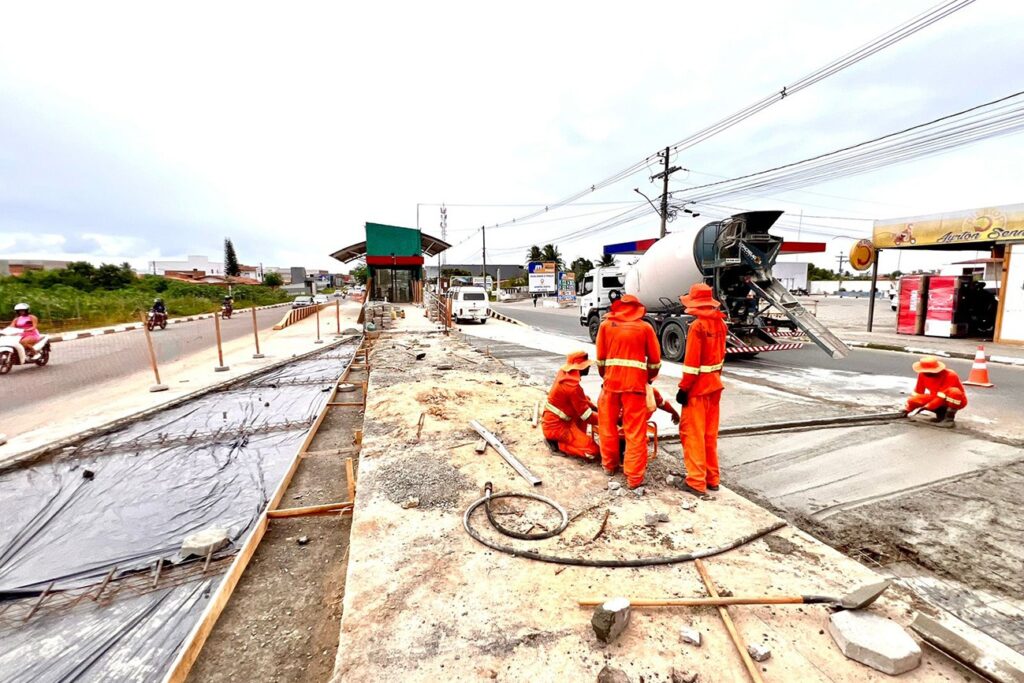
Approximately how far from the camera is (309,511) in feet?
11.1

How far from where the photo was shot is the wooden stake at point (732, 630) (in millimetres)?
1806

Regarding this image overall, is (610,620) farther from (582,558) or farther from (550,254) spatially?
(550,254)

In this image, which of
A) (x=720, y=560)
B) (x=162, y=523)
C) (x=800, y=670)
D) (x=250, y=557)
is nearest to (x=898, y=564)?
(x=720, y=560)

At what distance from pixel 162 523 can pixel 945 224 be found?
786 inches

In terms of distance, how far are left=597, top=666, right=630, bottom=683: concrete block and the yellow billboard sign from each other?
1737 cm

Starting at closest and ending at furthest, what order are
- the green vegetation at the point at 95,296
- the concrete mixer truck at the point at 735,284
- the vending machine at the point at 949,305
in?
the concrete mixer truck at the point at 735,284 < the vending machine at the point at 949,305 < the green vegetation at the point at 95,296

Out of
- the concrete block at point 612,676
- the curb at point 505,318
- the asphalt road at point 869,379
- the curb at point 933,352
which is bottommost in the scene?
the asphalt road at point 869,379

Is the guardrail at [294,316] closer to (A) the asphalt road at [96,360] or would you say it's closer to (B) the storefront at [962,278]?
(A) the asphalt road at [96,360]

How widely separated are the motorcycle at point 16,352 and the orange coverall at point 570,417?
12.5 m

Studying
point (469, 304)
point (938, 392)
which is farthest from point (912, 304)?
point (469, 304)

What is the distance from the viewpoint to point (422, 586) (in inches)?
94.7

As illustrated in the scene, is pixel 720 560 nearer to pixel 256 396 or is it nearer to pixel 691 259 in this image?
pixel 256 396

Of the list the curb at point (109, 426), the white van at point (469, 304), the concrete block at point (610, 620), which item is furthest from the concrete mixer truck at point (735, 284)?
the white van at point (469, 304)

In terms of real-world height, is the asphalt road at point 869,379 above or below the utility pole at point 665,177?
below
